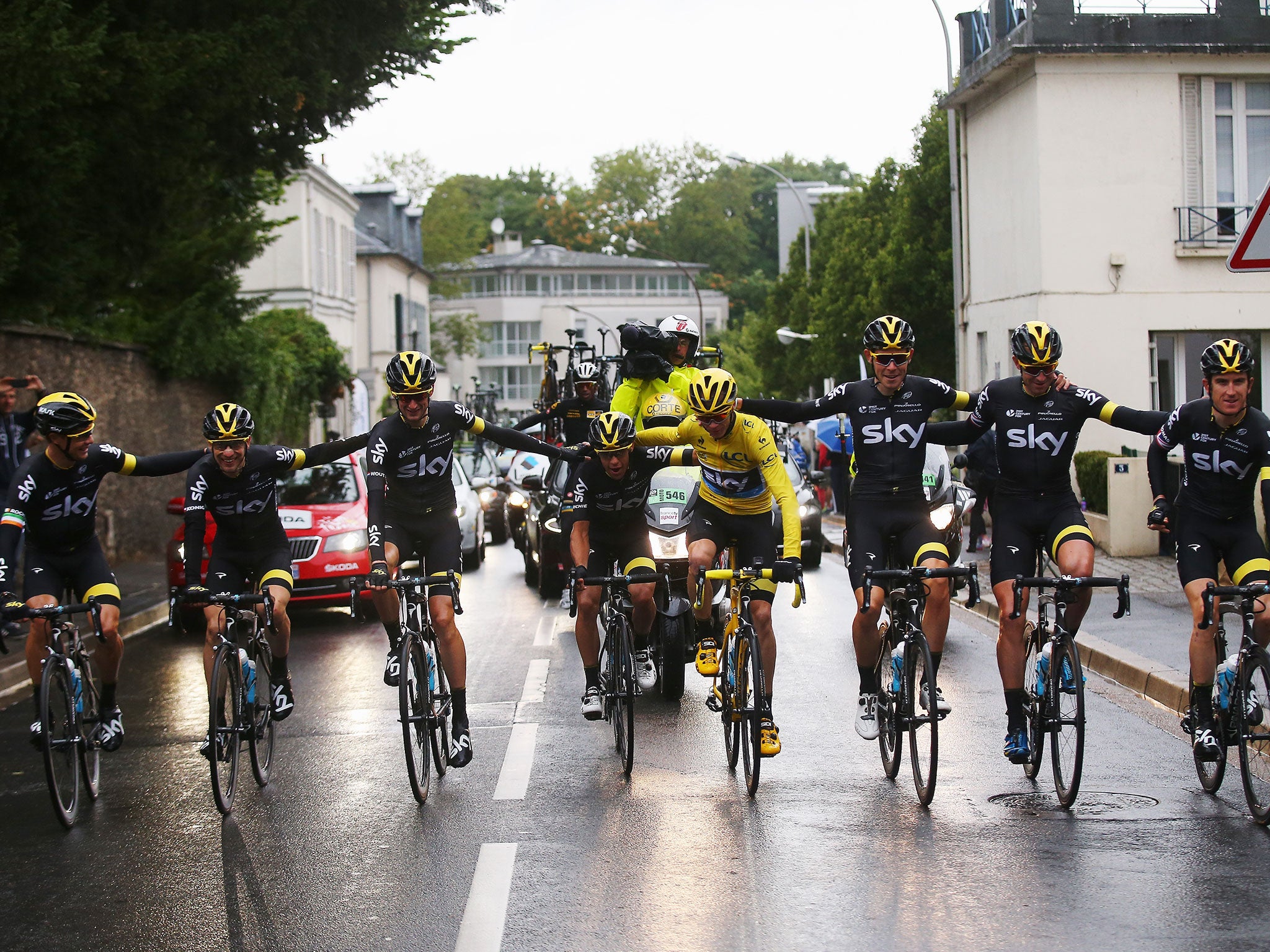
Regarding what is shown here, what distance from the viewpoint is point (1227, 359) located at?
712 cm

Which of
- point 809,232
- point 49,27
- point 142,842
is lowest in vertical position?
point 142,842

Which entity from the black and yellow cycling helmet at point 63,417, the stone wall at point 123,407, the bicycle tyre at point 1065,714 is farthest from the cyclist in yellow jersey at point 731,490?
the stone wall at point 123,407

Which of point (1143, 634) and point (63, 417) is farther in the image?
point (1143, 634)

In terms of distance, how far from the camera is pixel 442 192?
89938 millimetres

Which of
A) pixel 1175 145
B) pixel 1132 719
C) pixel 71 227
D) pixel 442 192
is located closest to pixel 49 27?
pixel 71 227

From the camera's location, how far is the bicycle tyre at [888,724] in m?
Answer: 7.46

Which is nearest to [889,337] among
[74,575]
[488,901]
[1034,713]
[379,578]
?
[1034,713]

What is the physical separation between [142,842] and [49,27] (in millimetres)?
8901

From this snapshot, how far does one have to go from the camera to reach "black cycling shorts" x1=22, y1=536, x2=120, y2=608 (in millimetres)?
7922

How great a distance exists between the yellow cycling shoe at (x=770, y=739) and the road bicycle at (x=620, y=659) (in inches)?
26.6

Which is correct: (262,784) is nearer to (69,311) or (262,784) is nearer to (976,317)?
(69,311)

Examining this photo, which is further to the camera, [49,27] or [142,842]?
[49,27]

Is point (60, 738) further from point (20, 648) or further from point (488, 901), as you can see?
point (20, 648)

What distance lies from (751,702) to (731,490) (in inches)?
46.5
